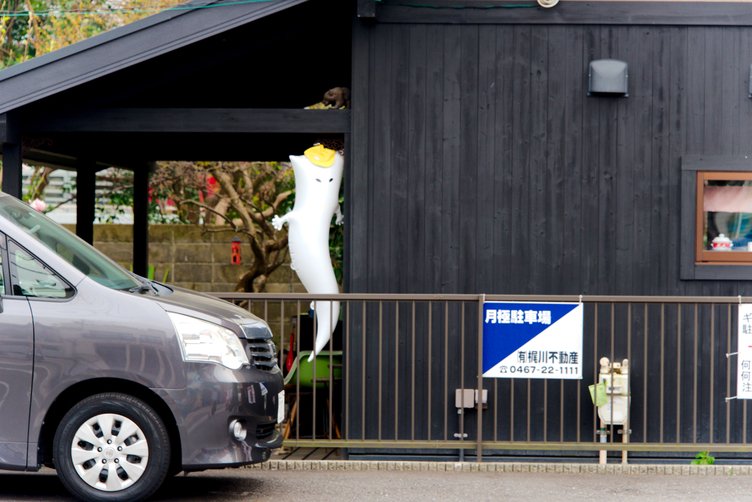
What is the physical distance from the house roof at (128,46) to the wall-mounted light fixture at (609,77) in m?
2.55

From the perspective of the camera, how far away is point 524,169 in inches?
259

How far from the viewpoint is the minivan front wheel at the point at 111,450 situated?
15.2 feet

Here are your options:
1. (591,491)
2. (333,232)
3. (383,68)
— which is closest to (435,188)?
(383,68)

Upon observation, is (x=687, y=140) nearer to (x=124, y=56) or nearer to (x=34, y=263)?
(x=124, y=56)

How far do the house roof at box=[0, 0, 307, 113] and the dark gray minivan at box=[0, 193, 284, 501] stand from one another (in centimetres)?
195

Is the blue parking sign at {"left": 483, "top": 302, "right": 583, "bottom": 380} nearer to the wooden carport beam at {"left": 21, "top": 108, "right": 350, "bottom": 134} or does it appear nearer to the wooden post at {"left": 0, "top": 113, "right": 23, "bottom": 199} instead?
the wooden carport beam at {"left": 21, "top": 108, "right": 350, "bottom": 134}

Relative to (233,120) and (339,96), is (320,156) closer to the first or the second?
(339,96)

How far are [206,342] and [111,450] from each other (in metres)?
0.84

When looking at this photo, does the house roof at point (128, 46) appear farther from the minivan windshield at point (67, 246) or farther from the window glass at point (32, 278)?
the window glass at point (32, 278)

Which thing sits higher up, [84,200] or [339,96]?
[339,96]

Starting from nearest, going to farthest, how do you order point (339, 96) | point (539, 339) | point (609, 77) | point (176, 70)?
point (539, 339) → point (609, 77) → point (176, 70) → point (339, 96)

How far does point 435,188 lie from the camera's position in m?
6.59

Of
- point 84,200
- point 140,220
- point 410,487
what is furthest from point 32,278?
point 140,220

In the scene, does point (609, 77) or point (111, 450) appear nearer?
point (111, 450)
